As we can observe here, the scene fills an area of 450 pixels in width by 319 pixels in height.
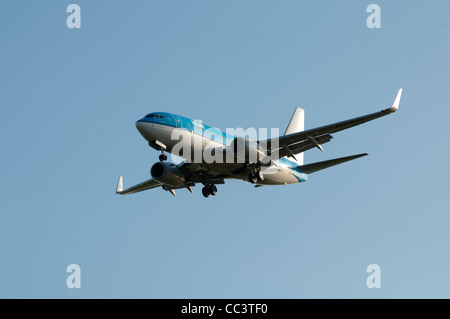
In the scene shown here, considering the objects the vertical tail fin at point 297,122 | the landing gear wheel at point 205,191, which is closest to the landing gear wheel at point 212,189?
the landing gear wheel at point 205,191

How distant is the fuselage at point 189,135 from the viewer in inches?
1651

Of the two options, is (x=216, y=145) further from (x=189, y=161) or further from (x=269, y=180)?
(x=269, y=180)

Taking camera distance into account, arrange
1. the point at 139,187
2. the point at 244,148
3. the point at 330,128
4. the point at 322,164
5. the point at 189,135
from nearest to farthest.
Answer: the point at 330,128 < the point at 189,135 < the point at 244,148 < the point at 322,164 < the point at 139,187

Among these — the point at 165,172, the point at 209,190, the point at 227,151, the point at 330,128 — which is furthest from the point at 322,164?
the point at 165,172

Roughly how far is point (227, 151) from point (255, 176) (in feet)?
10.9

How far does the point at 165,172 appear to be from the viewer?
47.1 meters

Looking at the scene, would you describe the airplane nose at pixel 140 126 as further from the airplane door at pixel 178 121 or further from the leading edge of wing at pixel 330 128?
the leading edge of wing at pixel 330 128

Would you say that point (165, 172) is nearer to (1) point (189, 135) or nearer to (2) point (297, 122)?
(1) point (189, 135)

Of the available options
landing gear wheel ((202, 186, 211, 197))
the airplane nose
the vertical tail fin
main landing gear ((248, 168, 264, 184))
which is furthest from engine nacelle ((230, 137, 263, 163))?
the vertical tail fin

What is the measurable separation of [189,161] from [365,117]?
12788 millimetres

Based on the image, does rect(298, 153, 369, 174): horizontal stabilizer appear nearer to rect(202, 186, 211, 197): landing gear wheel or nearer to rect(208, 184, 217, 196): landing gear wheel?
rect(208, 184, 217, 196): landing gear wheel

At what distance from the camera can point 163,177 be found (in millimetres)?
47250
